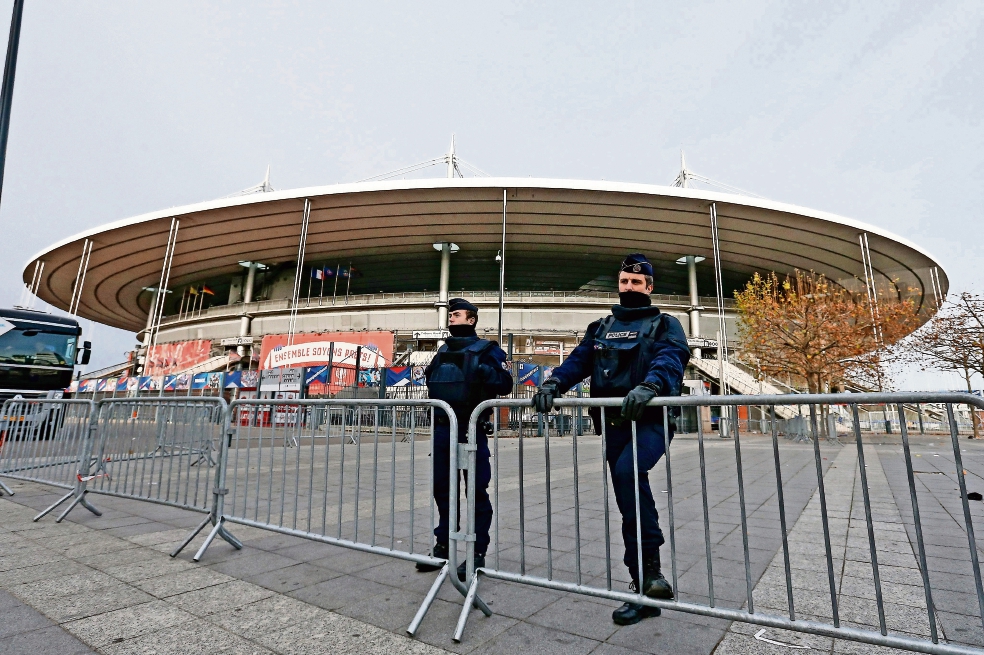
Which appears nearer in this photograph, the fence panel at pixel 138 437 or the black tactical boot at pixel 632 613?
the black tactical boot at pixel 632 613

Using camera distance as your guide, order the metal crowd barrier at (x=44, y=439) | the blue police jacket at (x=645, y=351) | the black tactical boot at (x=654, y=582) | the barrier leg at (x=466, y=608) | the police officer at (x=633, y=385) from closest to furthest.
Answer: the barrier leg at (x=466, y=608)
the black tactical boot at (x=654, y=582)
the police officer at (x=633, y=385)
the blue police jacket at (x=645, y=351)
the metal crowd barrier at (x=44, y=439)

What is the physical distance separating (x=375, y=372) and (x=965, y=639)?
75.0ft

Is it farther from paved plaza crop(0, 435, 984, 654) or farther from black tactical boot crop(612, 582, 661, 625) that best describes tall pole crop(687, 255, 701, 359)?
black tactical boot crop(612, 582, 661, 625)

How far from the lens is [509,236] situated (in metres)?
35.5

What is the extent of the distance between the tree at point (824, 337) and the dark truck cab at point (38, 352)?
28132 millimetres

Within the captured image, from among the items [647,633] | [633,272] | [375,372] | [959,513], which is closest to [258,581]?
[647,633]

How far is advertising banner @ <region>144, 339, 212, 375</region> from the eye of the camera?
1564 inches

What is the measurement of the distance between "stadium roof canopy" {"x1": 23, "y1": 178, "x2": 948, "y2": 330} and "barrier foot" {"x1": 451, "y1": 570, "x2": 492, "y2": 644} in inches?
1168

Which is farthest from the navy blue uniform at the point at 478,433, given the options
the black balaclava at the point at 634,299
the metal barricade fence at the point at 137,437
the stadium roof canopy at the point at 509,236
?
the stadium roof canopy at the point at 509,236

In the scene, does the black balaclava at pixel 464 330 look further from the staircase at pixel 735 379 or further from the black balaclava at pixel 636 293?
the staircase at pixel 735 379

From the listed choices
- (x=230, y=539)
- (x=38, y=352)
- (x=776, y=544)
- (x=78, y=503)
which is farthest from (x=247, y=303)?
(x=776, y=544)

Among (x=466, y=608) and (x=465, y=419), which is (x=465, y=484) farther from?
(x=466, y=608)

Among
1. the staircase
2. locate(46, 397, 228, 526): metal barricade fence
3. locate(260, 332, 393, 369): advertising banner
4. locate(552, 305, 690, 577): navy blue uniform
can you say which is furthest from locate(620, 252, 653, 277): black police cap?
the staircase

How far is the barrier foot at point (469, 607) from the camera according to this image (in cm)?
234
